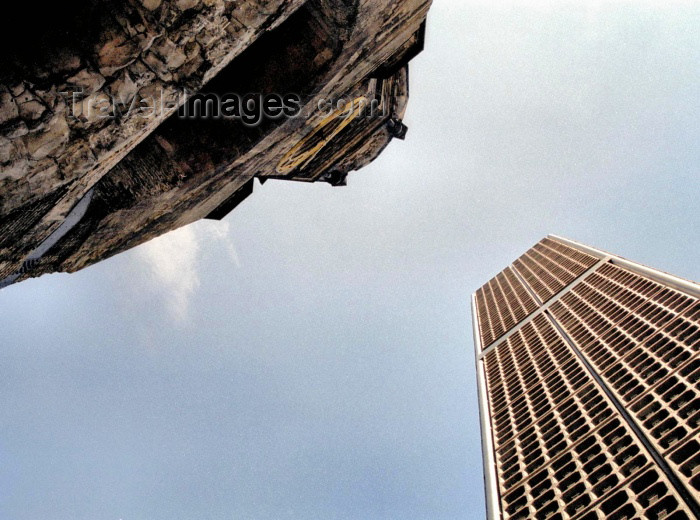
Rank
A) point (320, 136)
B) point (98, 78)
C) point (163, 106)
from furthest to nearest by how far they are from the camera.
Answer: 1. point (320, 136)
2. point (163, 106)
3. point (98, 78)

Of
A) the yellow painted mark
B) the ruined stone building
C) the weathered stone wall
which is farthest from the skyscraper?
the weathered stone wall

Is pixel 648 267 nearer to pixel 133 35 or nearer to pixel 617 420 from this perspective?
pixel 617 420

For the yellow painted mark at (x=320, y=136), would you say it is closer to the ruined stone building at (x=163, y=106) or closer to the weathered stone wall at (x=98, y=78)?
the ruined stone building at (x=163, y=106)

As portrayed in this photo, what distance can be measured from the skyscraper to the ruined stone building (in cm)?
2222

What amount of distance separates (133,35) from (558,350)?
149 feet

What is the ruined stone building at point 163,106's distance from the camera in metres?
2.99

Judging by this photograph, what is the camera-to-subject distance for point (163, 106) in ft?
11.6

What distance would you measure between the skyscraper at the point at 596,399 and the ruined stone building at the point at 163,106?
875 inches

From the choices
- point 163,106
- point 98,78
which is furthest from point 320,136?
point 98,78

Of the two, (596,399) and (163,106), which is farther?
(596,399)

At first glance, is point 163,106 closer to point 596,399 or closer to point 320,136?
point 320,136

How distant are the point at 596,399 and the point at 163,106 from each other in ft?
119

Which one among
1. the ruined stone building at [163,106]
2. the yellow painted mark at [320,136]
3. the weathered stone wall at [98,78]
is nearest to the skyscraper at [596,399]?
the yellow painted mark at [320,136]

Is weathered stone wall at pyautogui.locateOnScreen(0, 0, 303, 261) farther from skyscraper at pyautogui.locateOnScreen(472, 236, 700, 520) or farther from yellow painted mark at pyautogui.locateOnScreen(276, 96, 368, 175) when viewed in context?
skyscraper at pyautogui.locateOnScreen(472, 236, 700, 520)
